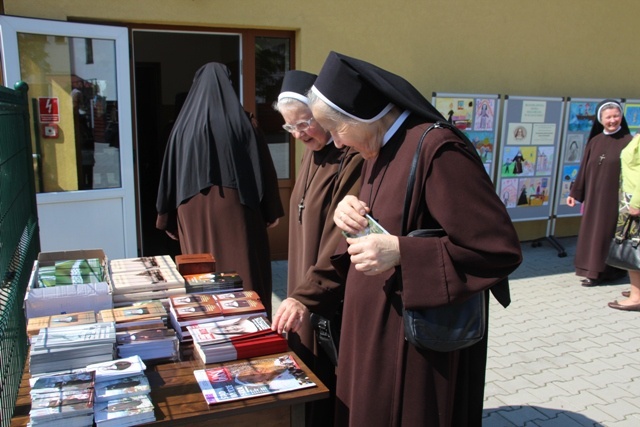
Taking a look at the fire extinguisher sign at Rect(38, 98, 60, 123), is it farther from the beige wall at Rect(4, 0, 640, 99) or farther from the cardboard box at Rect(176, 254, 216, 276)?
the cardboard box at Rect(176, 254, 216, 276)

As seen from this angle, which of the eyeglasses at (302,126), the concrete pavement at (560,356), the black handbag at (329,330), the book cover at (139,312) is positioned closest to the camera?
the book cover at (139,312)

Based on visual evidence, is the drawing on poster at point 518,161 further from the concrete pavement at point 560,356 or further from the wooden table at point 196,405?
the wooden table at point 196,405

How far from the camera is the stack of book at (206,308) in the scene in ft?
6.60

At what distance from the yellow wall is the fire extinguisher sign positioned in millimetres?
803

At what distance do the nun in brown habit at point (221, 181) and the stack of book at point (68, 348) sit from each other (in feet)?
6.45

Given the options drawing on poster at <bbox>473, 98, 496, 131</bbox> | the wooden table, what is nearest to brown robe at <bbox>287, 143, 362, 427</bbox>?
the wooden table

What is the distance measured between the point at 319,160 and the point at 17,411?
188cm

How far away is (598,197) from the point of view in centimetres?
611

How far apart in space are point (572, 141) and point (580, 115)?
369mm

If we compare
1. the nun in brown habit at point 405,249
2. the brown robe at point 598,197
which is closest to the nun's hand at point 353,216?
the nun in brown habit at point 405,249

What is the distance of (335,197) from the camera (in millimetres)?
2650

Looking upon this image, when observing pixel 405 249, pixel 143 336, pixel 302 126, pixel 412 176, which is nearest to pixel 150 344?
pixel 143 336

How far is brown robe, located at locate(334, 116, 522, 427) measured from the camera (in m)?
1.69

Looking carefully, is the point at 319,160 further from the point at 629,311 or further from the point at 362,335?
the point at 629,311
